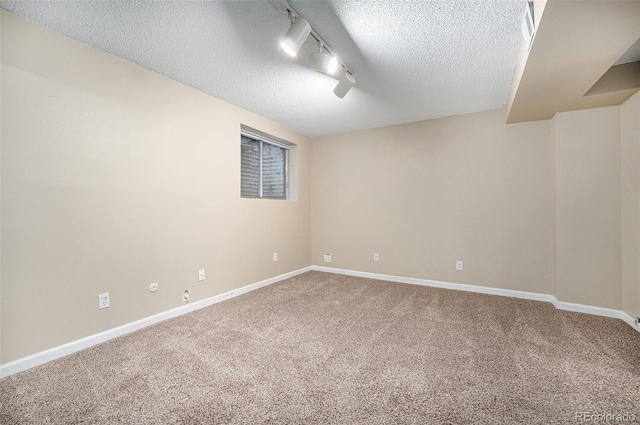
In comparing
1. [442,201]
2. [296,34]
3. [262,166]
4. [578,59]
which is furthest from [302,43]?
[442,201]

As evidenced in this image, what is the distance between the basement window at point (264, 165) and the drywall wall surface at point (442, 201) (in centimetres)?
54

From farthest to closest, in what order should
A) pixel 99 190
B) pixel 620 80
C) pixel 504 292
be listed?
pixel 504 292, pixel 620 80, pixel 99 190

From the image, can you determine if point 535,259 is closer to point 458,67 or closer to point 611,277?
point 611,277

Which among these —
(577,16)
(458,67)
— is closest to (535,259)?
(458,67)

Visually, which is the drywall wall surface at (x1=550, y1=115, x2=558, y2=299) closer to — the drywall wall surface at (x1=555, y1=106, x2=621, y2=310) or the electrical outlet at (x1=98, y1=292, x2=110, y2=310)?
the drywall wall surface at (x1=555, y1=106, x2=621, y2=310)

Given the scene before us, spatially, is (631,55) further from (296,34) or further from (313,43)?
(296,34)

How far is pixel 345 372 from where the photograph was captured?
66.1 inches

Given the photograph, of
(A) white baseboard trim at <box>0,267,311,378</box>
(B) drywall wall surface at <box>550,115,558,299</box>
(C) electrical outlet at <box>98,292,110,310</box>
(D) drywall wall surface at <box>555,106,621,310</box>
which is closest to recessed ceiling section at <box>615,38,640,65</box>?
(D) drywall wall surface at <box>555,106,621,310</box>

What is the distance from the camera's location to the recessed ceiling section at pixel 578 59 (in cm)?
139

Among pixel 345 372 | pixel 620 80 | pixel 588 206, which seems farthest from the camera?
pixel 588 206

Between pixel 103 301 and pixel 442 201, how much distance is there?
379 centimetres

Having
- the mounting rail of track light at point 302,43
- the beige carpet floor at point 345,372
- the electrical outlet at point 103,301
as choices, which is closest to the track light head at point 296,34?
the mounting rail of track light at point 302,43

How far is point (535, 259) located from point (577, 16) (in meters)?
→ 2.57

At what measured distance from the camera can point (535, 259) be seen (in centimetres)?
308
